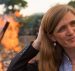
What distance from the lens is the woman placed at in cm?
101

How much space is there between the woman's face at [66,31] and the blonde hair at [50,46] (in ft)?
0.08

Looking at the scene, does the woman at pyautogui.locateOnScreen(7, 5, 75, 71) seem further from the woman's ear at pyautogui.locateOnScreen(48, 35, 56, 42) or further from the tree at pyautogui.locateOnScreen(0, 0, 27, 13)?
the tree at pyautogui.locateOnScreen(0, 0, 27, 13)

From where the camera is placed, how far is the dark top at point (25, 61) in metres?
1.17

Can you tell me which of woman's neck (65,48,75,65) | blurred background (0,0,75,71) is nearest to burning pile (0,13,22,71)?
blurred background (0,0,75,71)

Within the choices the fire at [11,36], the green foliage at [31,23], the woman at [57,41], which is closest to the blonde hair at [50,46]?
the woman at [57,41]

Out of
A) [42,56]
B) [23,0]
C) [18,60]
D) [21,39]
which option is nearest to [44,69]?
[42,56]

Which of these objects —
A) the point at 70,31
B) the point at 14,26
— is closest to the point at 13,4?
the point at 14,26

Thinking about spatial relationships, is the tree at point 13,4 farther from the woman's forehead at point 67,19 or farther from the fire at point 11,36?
the woman's forehead at point 67,19

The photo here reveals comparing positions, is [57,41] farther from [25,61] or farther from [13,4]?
[13,4]

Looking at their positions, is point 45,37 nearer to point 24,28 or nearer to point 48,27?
point 48,27

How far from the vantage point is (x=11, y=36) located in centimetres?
218

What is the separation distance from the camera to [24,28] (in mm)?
2166

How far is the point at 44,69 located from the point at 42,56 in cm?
6

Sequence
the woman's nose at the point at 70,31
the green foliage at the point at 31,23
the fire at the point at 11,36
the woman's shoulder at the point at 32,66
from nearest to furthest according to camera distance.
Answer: the woman's nose at the point at 70,31 < the woman's shoulder at the point at 32,66 < the green foliage at the point at 31,23 < the fire at the point at 11,36
